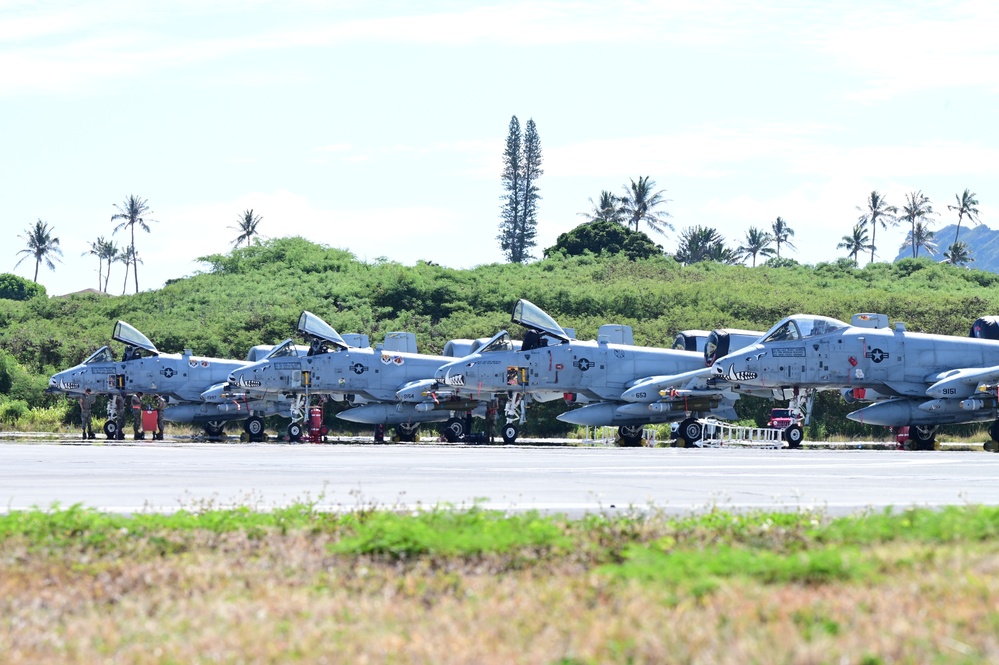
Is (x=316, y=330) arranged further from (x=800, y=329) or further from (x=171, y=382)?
(x=800, y=329)

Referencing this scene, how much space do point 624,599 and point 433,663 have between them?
4.66 feet

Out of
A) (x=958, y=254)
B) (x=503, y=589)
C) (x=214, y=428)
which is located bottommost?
(x=503, y=589)

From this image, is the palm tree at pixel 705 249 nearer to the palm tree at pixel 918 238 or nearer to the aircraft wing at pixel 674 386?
the palm tree at pixel 918 238

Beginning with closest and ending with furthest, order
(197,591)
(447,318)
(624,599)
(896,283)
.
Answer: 1. (624,599)
2. (197,591)
3. (447,318)
4. (896,283)

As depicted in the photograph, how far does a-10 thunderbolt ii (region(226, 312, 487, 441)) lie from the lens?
45.8 metres

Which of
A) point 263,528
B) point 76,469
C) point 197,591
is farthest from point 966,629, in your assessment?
point 76,469

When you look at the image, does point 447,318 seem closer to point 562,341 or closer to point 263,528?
point 562,341

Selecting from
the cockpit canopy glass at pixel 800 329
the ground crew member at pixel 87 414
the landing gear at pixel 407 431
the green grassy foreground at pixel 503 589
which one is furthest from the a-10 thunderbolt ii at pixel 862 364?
the ground crew member at pixel 87 414

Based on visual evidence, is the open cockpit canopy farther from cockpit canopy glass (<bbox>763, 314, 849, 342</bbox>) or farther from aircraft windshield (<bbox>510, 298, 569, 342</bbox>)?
cockpit canopy glass (<bbox>763, 314, 849, 342</bbox>)

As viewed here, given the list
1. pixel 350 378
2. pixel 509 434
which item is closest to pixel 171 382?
pixel 350 378

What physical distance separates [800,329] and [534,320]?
31.1 feet

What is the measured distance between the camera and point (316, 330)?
151 ft

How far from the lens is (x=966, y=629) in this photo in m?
6.07

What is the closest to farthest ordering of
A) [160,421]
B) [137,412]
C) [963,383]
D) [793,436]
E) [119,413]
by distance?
[963,383] → [793,436] → [119,413] → [137,412] → [160,421]
